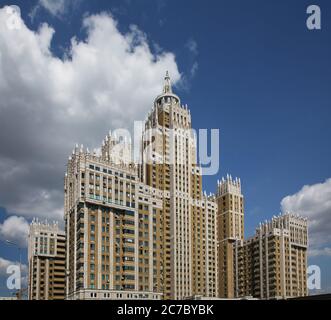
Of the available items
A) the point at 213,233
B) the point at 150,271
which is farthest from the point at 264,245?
the point at 150,271

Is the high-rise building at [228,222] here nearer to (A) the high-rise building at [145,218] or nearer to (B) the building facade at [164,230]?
(B) the building facade at [164,230]

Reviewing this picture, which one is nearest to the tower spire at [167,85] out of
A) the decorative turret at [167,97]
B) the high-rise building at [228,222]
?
the decorative turret at [167,97]

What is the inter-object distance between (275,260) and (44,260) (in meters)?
55.3

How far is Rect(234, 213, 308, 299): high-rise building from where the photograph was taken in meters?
116

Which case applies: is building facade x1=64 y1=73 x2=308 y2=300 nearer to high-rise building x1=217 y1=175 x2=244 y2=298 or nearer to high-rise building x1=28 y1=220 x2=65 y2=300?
high-rise building x1=217 y1=175 x2=244 y2=298

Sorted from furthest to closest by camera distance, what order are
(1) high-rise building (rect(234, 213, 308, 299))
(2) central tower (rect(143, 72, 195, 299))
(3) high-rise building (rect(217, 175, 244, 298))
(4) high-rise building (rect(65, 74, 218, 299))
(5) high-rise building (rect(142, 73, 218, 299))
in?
(3) high-rise building (rect(217, 175, 244, 298)), (1) high-rise building (rect(234, 213, 308, 299)), (5) high-rise building (rect(142, 73, 218, 299)), (2) central tower (rect(143, 72, 195, 299)), (4) high-rise building (rect(65, 74, 218, 299))

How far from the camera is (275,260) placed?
380 ft

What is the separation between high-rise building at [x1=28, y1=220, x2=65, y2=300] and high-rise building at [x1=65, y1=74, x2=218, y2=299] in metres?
27.5

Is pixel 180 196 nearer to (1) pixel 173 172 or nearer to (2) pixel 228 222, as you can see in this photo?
(1) pixel 173 172

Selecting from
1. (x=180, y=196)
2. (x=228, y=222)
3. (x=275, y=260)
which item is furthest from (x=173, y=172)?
(x=275, y=260)

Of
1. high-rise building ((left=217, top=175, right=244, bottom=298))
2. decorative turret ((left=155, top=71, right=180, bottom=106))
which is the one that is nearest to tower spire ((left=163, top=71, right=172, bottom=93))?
decorative turret ((left=155, top=71, right=180, bottom=106))

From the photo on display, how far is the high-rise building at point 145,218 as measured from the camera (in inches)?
3115
